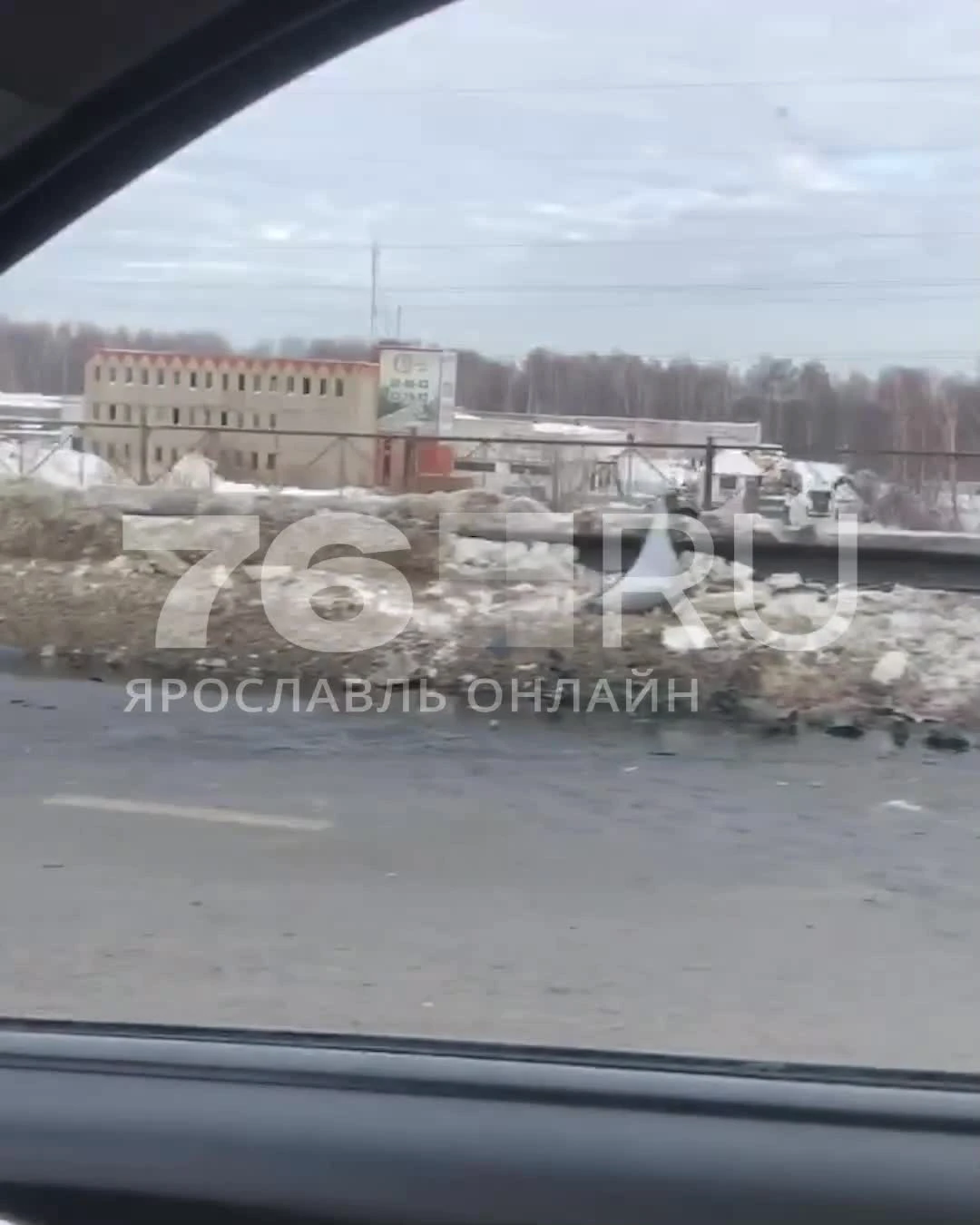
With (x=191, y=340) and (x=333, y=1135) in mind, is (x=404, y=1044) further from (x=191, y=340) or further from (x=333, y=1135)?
(x=191, y=340)

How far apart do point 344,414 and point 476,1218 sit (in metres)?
8.73

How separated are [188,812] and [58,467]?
251 inches

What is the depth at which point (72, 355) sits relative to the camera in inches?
242

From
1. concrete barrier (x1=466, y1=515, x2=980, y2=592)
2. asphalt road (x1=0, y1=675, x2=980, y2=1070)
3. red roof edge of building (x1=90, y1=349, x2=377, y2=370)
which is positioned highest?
red roof edge of building (x1=90, y1=349, x2=377, y2=370)

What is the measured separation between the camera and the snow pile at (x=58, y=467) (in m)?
11.2

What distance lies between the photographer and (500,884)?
16.0 feet

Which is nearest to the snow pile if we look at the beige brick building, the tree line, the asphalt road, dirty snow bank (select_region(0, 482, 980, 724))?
the beige brick building

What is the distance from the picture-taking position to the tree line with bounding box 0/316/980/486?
6535 mm

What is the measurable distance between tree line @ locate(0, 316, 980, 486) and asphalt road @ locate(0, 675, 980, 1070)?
1.41m

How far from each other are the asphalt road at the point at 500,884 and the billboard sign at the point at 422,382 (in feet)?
8.87

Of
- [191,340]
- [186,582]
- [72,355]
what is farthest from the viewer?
[186,582]

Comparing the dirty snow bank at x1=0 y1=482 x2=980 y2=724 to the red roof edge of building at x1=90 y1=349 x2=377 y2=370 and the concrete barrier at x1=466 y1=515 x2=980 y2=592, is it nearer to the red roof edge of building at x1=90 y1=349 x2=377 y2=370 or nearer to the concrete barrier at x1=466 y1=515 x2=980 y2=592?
the concrete barrier at x1=466 y1=515 x2=980 y2=592

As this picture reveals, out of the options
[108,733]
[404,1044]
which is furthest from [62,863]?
[404,1044]

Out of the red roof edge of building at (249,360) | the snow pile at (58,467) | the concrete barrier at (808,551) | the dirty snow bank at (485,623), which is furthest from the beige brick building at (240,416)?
the concrete barrier at (808,551)
